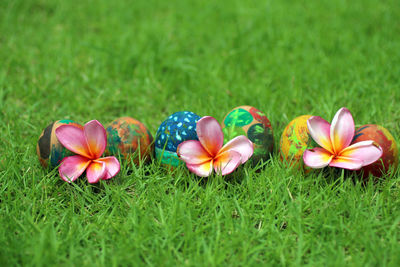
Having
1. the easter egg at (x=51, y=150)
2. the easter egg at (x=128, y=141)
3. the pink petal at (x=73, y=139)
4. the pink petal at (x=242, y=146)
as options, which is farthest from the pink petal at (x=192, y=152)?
the easter egg at (x=51, y=150)

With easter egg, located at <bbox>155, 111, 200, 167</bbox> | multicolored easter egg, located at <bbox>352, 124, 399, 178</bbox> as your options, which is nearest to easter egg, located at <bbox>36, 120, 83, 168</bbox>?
easter egg, located at <bbox>155, 111, 200, 167</bbox>

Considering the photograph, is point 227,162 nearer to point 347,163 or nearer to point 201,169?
point 201,169

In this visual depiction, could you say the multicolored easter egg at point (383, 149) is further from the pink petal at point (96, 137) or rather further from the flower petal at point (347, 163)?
the pink petal at point (96, 137)

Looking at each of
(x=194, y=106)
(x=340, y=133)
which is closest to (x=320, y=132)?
(x=340, y=133)

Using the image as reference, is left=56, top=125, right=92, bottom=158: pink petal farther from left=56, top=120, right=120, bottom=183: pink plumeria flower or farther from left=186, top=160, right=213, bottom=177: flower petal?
left=186, top=160, right=213, bottom=177: flower petal

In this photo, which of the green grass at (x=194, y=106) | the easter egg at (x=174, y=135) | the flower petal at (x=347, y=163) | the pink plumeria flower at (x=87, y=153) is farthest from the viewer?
the easter egg at (x=174, y=135)

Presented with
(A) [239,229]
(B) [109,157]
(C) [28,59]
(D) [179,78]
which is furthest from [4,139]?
(A) [239,229]
